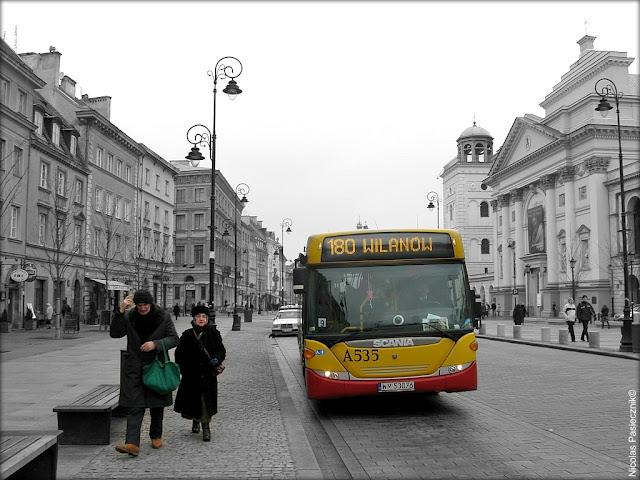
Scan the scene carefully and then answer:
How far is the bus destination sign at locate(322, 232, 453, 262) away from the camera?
10.5 metres

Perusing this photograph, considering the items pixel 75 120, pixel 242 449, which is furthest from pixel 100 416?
pixel 75 120

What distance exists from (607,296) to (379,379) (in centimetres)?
5083

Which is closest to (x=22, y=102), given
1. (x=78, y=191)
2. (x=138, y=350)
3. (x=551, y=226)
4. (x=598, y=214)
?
(x=78, y=191)

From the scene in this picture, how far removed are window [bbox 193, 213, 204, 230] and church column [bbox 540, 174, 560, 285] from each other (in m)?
42.2

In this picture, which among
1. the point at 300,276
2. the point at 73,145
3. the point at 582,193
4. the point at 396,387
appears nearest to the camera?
the point at 396,387

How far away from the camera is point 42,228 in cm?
3934

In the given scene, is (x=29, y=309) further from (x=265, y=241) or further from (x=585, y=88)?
(x=265, y=241)

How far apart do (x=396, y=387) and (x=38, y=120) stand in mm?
36003

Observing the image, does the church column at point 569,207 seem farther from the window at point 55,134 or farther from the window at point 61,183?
the window at point 55,134

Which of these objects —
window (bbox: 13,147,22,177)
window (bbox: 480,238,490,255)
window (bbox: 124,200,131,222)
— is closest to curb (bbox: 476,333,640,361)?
window (bbox: 13,147,22,177)

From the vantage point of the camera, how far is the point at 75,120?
47.1m

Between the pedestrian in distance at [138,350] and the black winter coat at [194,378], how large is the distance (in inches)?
26.5

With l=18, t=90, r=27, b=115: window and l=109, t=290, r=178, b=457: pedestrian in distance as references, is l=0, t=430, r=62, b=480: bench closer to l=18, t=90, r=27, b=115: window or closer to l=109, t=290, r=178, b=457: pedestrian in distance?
l=109, t=290, r=178, b=457: pedestrian in distance

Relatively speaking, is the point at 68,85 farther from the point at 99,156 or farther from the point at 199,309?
the point at 199,309
